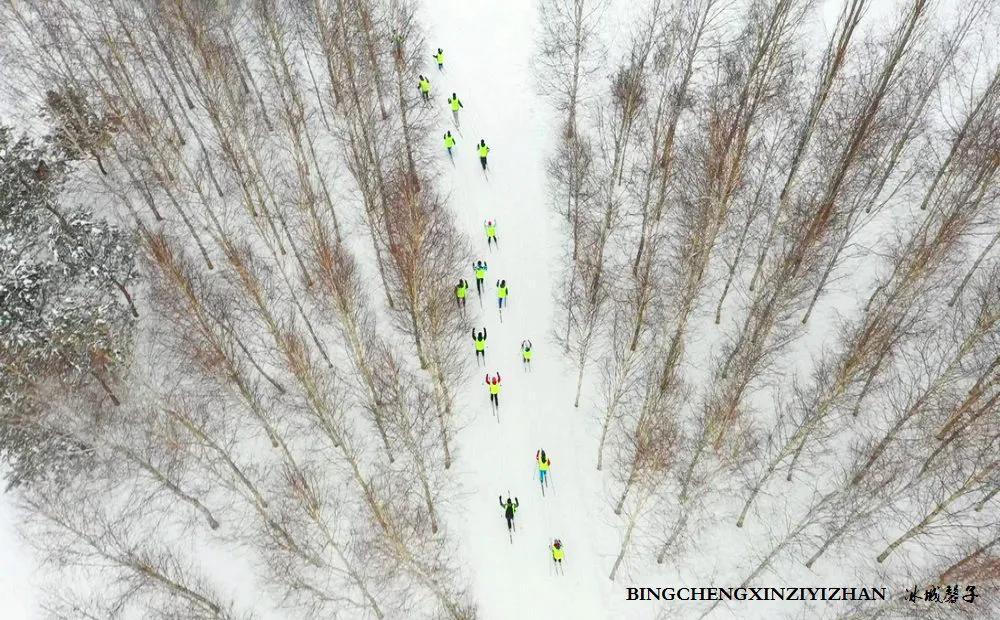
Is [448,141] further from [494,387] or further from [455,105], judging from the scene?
[494,387]

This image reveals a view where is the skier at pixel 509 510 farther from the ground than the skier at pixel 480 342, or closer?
closer

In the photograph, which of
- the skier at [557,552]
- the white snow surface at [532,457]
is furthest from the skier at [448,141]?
the skier at [557,552]

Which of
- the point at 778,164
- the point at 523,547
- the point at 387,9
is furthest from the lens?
the point at 387,9

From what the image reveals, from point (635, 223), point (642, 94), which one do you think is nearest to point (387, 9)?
point (642, 94)

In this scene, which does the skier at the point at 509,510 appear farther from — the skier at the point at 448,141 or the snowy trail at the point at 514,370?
the skier at the point at 448,141

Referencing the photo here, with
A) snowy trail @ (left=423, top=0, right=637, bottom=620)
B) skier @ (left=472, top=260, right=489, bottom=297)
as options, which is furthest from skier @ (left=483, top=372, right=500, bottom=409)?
skier @ (left=472, top=260, right=489, bottom=297)

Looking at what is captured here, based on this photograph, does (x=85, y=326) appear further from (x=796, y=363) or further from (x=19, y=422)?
(x=796, y=363)
